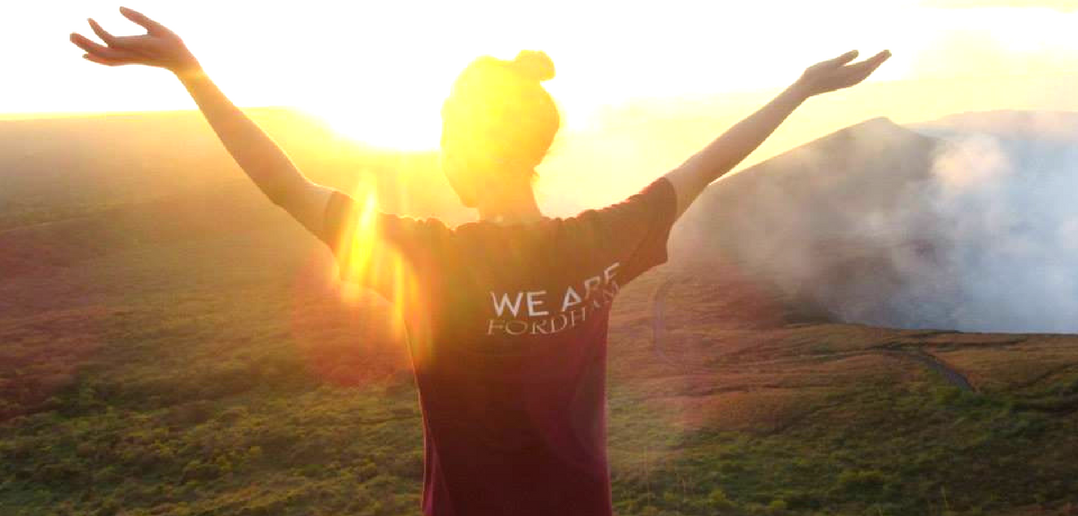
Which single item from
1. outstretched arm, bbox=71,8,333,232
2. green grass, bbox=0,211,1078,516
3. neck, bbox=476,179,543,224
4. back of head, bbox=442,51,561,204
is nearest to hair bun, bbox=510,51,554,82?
back of head, bbox=442,51,561,204

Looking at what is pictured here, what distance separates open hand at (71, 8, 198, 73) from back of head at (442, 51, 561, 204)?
510mm

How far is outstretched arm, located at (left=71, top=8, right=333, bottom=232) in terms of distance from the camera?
1.58 m

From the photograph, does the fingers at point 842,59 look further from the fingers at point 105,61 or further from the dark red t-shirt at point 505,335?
the fingers at point 105,61

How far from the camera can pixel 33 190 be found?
66.4 meters

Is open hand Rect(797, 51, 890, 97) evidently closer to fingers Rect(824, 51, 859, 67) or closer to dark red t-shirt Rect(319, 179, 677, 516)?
fingers Rect(824, 51, 859, 67)

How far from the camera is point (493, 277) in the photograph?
1.71m

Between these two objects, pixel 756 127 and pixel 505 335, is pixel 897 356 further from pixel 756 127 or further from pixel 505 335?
pixel 505 335

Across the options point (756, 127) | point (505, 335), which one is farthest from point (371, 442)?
point (505, 335)

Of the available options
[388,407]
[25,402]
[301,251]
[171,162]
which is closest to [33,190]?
[171,162]

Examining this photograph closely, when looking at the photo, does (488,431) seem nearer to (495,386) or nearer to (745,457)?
(495,386)

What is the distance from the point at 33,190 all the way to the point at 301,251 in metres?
40.7

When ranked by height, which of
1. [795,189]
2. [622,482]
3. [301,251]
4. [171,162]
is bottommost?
[622,482]

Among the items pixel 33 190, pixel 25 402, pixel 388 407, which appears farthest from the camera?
pixel 33 190

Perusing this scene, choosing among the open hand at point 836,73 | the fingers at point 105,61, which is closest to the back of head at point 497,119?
the fingers at point 105,61
